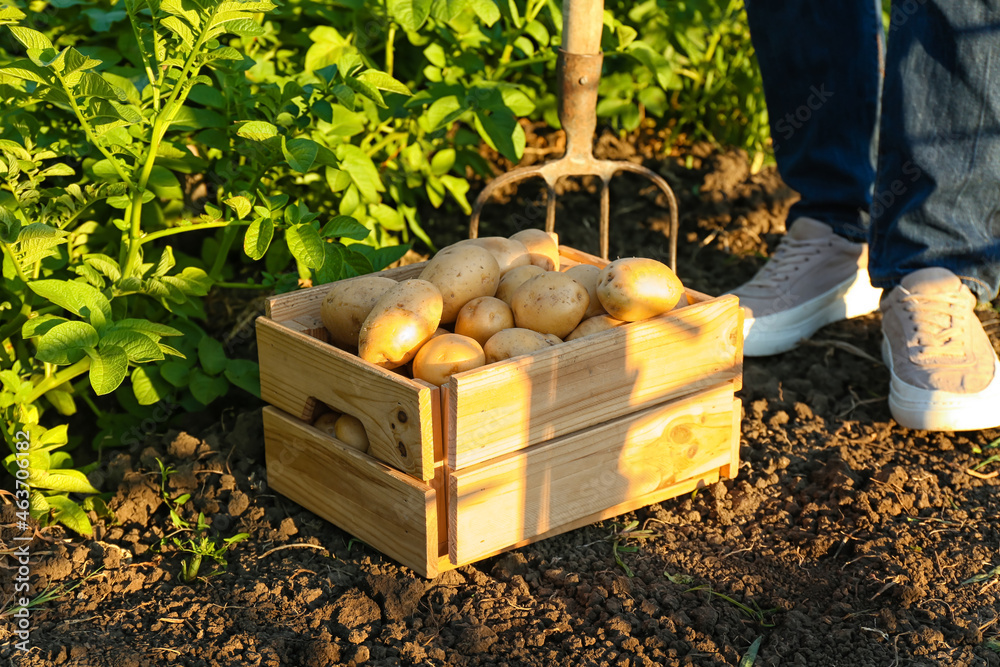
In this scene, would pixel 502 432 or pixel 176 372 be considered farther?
pixel 176 372

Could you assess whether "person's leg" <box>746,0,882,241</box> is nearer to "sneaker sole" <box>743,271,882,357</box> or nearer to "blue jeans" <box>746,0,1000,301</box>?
"blue jeans" <box>746,0,1000,301</box>

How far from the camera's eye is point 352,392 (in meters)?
1.81

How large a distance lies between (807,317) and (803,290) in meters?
0.08

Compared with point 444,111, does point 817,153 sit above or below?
below

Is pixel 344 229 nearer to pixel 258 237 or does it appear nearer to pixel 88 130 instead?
pixel 258 237

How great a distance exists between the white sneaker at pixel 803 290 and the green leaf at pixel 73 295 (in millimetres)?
1724

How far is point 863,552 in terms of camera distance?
1945 mm

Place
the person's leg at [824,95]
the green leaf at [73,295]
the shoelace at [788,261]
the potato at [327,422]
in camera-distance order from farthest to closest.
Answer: the shoelace at [788,261]
the person's leg at [824,95]
the potato at [327,422]
the green leaf at [73,295]

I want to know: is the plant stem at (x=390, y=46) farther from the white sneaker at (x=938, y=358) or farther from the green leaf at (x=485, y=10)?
the white sneaker at (x=938, y=358)

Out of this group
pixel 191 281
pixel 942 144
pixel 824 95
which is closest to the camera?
pixel 191 281

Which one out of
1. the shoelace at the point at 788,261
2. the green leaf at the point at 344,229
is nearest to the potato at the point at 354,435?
the green leaf at the point at 344,229

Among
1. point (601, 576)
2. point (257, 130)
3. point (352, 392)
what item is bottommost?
point (601, 576)

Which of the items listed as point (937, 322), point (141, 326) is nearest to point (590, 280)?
point (141, 326)

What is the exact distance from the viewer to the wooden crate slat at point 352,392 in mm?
1692
